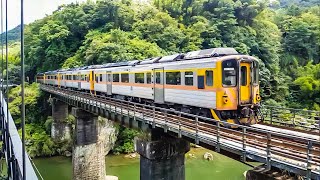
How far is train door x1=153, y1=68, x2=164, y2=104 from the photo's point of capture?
14.0 metres

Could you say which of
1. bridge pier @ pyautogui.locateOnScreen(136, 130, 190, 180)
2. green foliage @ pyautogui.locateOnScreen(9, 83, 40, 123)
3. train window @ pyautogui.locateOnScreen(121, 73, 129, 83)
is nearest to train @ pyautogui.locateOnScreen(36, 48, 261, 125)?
Answer: bridge pier @ pyautogui.locateOnScreen(136, 130, 190, 180)

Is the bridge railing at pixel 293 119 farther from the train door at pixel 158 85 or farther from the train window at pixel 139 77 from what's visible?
the train window at pixel 139 77

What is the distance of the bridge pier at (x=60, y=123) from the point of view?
99.2ft

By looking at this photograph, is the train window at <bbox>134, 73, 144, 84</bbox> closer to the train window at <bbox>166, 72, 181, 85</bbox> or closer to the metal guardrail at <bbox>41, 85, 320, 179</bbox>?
the train window at <bbox>166, 72, 181, 85</bbox>

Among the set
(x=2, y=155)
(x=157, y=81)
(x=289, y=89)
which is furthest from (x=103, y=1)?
(x=2, y=155)

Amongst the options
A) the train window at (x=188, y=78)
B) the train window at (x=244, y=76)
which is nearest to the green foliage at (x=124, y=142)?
the train window at (x=188, y=78)

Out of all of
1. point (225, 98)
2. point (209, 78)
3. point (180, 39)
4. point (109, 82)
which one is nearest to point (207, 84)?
point (209, 78)

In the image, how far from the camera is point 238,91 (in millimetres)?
10758

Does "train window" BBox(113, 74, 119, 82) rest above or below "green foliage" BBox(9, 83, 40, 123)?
above

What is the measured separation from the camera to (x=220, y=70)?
34.3ft

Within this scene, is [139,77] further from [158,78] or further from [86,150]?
[86,150]

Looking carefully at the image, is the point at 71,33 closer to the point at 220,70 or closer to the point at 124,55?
the point at 124,55

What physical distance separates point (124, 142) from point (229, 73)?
20.6 metres

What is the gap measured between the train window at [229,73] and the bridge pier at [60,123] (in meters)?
23.2
